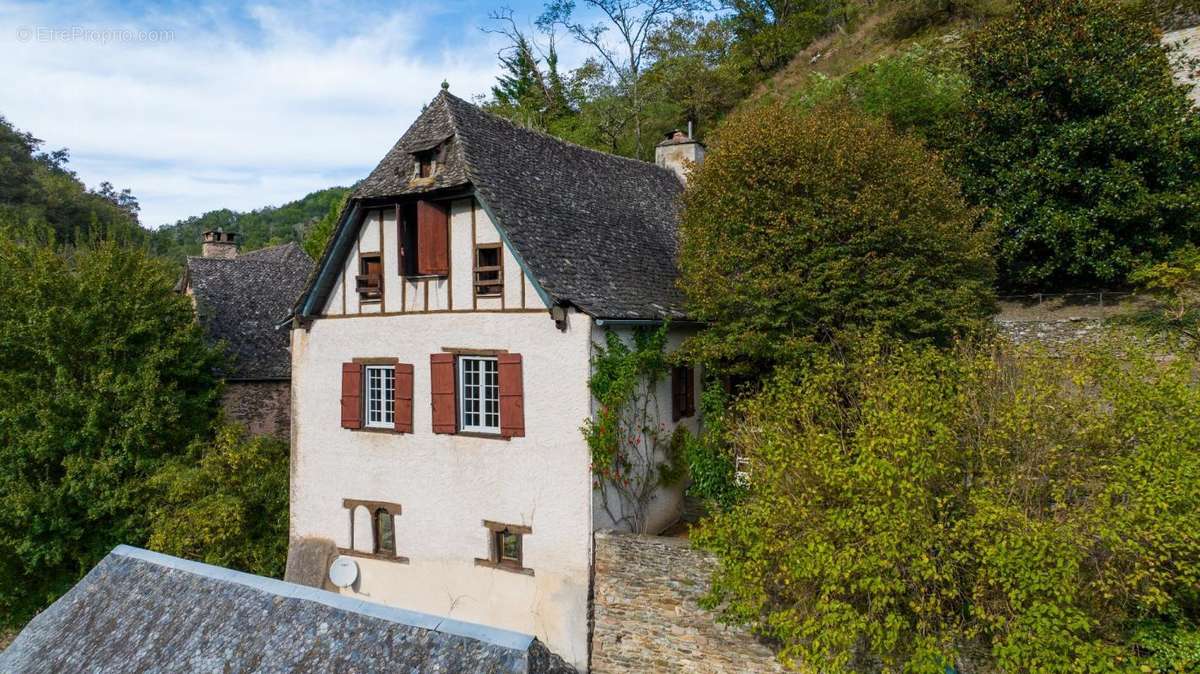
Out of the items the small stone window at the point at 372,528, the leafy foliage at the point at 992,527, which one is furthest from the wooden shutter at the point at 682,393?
the small stone window at the point at 372,528

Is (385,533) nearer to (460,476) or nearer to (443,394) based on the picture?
(460,476)

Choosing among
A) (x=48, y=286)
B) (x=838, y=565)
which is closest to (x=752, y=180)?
(x=838, y=565)

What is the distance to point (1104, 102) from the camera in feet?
55.4

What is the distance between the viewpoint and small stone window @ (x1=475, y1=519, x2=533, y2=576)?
12656 millimetres

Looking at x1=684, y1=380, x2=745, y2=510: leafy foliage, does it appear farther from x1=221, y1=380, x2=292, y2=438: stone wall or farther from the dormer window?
x1=221, y1=380, x2=292, y2=438: stone wall

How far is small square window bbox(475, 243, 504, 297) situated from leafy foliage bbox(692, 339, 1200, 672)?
6.27 m

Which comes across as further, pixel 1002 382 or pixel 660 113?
pixel 660 113

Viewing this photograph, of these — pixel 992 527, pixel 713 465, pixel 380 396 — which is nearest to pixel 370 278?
pixel 380 396

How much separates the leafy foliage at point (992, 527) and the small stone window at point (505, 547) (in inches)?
183

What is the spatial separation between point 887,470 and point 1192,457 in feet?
11.1

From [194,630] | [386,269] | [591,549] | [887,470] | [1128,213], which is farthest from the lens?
[1128,213]

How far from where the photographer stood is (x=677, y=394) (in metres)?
15.0

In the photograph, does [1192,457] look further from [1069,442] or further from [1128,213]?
[1128,213]

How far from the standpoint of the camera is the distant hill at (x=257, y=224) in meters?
77.2
